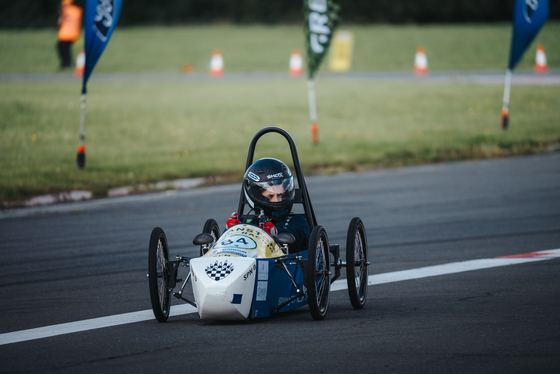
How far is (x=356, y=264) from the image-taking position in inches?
258

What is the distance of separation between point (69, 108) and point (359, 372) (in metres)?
18.5

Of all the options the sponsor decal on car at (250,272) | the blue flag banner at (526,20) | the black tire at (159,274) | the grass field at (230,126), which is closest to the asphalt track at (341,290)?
the black tire at (159,274)

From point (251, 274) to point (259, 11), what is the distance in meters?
58.0

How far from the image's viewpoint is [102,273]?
797cm

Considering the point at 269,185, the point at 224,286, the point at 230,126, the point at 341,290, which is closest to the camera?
the point at 224,286

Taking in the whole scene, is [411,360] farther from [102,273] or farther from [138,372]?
[102,273]

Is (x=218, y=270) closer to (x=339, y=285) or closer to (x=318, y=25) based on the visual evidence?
(x=339, y=285)

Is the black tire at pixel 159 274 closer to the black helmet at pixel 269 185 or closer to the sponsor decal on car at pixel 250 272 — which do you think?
the sponsor decal on car at pixel 250 272

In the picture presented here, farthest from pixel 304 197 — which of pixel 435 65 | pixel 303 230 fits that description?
pixel 435 65

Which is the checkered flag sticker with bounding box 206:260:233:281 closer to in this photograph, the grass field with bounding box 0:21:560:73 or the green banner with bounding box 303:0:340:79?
the green banner with bounding box 303:0:340:79

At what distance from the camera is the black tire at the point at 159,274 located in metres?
5.70

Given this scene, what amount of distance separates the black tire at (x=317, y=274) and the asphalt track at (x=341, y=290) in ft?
0.39

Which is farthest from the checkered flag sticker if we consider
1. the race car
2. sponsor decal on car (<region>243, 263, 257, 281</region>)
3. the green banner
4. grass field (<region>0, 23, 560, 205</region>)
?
the green banner

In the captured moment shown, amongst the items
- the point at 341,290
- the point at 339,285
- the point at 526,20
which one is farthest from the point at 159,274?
the point at 526,20
